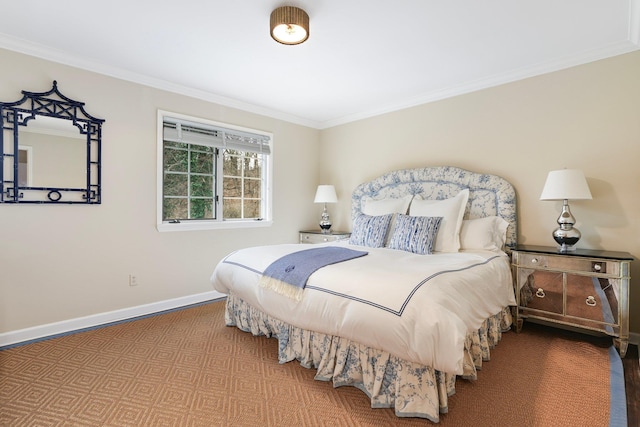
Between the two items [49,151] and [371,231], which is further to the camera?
[371,231]

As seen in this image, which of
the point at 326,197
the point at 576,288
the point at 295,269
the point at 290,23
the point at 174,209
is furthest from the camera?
the point at 326,197

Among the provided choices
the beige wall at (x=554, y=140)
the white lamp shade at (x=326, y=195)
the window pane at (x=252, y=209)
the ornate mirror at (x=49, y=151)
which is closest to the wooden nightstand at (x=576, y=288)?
the beige wall at (x=554, y=140)

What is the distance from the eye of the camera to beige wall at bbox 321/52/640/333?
2.67 m

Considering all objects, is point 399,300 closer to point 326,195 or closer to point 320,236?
point 320,236

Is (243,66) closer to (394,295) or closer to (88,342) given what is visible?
(394,295)

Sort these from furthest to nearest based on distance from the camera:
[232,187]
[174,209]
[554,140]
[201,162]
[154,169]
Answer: [232,187]
[201,162]
[174,209]
[154,169]
[554,140]

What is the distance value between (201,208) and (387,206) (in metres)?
2.31

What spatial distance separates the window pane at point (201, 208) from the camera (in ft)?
12.8

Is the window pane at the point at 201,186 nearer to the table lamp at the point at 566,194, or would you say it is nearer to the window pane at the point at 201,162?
the window pane at the point at 201,162

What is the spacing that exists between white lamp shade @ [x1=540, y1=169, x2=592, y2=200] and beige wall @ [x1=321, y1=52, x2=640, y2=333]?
32 centimetres

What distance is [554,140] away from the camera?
3.01 metres

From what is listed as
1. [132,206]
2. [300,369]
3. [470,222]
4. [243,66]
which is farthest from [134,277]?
[470,222]

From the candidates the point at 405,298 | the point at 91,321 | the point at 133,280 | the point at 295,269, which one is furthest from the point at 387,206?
the point at 91,321

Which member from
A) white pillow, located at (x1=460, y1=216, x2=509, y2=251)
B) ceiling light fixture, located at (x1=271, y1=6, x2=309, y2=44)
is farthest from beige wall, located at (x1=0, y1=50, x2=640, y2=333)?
ceiling light fixture, located at (x1=271, y1=6, x2=309, y2=44)
